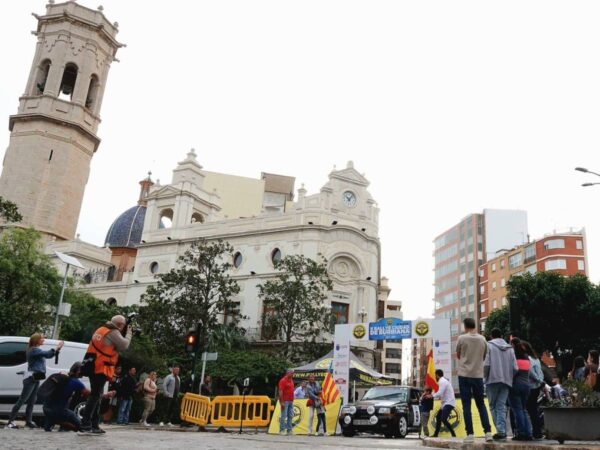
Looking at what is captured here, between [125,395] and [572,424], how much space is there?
37.9 ft

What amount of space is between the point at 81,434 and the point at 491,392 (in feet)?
19.1

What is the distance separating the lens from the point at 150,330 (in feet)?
108

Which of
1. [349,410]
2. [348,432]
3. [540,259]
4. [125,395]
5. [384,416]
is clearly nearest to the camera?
[125,395]

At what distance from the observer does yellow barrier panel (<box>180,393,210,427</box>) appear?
1398 centimetres

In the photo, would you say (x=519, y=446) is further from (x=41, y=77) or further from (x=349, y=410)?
(x=41, y=77)

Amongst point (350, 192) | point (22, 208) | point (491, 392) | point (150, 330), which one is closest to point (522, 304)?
point (350, 192)

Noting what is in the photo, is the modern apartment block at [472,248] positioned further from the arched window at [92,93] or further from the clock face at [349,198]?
the arched window at [92,93]

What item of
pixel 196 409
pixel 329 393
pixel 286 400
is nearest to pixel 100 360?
pixel 196 409

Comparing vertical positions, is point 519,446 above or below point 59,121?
below

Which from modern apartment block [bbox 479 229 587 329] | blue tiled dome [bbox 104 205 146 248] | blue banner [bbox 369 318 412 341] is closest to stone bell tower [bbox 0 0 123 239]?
blue tiled dome [bbox 104 205 146 248]

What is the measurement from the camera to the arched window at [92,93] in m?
51.7

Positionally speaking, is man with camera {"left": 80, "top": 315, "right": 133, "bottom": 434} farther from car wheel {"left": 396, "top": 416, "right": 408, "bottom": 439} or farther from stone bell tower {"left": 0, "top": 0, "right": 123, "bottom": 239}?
stone bell tower {"left": 0, "top": 0, "right": 123, "bottom": 239}

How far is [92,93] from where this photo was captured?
5228 cm

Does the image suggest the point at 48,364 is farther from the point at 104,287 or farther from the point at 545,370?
the point at 104,287
